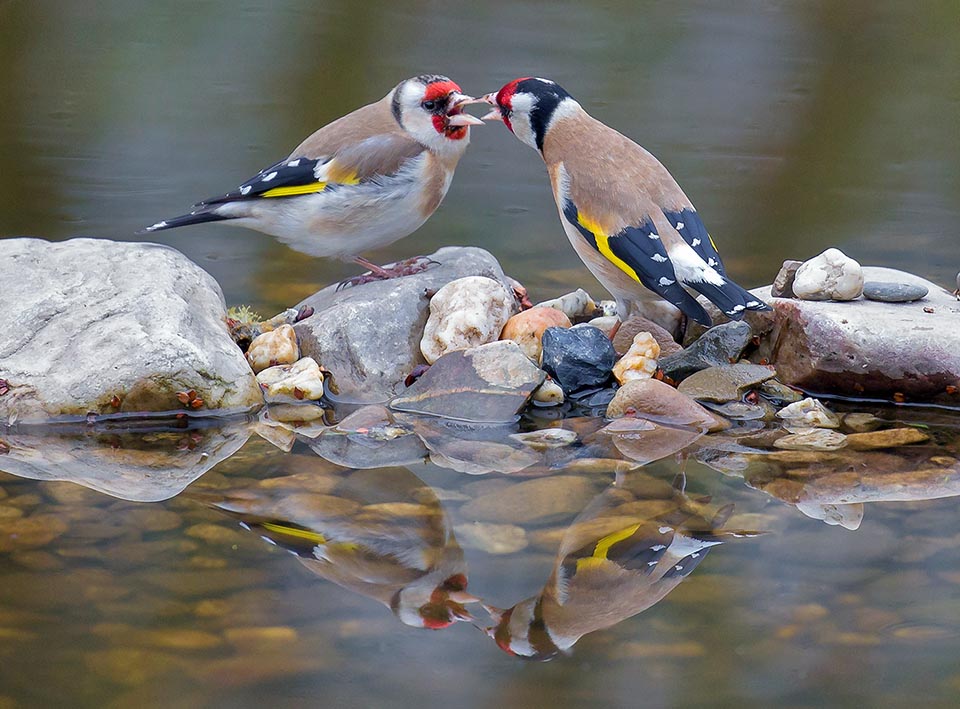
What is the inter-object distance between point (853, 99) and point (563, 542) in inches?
278

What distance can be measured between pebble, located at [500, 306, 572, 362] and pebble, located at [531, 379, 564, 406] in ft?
0.72

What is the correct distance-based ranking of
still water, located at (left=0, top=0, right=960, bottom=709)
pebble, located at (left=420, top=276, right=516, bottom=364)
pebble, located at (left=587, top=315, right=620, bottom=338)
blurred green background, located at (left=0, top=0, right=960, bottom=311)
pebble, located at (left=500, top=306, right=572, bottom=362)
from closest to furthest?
still water, located at (left=0, top=0, right=960, bottom=709) < pebble, located at (left=420, top=276, right=516, bottom=364) < pebble, located at (left=500, top=306, right=572, bottom=362) < pebble, located at (left=587, top=315, right=620, bottom=338) < blurred green background, located at (left=0, top=0, right=960, bottom=311)

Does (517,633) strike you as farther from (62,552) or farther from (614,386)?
(614,386)

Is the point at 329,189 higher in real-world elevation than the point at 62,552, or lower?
higher

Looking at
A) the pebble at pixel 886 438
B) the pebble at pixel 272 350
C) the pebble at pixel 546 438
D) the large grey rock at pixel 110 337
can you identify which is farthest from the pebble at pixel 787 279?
the large grey rock at pixel 110 337

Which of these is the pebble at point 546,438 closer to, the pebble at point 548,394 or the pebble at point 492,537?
the pebble at point 548,394

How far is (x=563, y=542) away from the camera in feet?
12.5

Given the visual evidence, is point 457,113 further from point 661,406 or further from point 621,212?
point 661,406

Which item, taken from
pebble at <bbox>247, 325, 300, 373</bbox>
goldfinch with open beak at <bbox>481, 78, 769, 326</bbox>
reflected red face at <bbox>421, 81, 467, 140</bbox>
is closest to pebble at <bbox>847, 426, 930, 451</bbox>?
goldfinch with open beak at <bbox>481, 78, 769, 326</bbox>

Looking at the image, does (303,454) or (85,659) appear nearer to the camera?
(85,659)

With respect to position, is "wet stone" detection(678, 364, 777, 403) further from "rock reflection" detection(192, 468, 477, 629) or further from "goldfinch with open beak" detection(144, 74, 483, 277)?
"goldfinch with open beak" detection(144, 74, 483, 277)

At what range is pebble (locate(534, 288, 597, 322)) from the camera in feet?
18.0

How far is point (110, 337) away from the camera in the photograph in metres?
4.60

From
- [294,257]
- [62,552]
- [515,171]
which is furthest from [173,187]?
[62,552]
